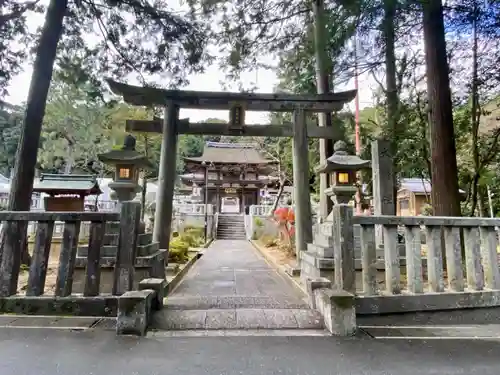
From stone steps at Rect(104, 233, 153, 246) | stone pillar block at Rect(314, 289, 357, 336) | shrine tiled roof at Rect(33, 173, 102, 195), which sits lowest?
stone pillar block at Rect(314, 289, 357, 336)

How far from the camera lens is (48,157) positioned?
2325 cm

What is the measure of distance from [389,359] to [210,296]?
8.35ft

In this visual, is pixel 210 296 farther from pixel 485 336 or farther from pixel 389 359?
pixel 485 336

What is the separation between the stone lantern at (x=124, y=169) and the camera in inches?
210

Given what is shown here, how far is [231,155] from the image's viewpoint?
27.6m

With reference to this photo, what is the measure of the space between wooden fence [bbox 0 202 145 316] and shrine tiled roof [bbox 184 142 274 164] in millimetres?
21116

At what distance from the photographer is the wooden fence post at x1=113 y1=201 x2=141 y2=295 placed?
361cm

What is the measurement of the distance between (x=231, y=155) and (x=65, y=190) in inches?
654

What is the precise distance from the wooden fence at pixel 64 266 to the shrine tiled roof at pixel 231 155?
2112 cm

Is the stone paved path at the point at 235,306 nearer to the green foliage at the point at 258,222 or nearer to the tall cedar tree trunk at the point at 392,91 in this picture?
the tall cedar tree trunk at the point at 392,91

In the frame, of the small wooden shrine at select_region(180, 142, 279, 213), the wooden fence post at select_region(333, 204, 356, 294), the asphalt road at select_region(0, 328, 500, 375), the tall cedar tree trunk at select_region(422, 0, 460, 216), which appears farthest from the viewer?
the small wooden shrine at select_region(180, 142, 279, 213)

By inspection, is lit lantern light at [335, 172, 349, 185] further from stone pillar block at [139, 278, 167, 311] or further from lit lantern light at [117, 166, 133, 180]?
lit lantern light at [117, 166, 133, 180]

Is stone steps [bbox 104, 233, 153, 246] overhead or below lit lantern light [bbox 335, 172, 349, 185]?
below

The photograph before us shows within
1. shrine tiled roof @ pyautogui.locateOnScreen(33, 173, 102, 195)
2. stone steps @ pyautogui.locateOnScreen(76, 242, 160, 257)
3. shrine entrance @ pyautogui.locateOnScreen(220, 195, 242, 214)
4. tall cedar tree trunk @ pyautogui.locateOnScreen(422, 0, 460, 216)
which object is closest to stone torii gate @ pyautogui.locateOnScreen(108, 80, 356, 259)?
stone steps @ pyautogui.locateOnScreen(76, 242, 160, 257)
